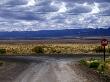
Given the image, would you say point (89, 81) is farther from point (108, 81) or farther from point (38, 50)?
point (38, 50)

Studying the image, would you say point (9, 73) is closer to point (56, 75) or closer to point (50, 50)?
point (56, 75)

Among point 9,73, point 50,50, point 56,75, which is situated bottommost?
point 50,50

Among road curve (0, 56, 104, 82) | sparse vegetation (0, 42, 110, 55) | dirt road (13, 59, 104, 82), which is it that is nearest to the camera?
dirt road (13, 59, 104, 82)

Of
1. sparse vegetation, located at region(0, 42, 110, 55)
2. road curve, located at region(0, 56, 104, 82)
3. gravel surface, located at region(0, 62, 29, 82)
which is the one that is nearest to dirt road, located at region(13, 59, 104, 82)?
road curve, located at region(0, 56, 104, 82)

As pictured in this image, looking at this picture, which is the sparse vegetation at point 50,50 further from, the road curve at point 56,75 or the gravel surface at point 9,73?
the road curve at point 56,75

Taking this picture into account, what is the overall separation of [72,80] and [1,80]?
4.28 meters

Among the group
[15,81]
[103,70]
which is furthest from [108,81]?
[103,70]

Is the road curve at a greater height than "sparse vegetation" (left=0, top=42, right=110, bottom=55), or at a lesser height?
greater

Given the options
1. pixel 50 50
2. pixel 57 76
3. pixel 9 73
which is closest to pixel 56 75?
pixel 57 76

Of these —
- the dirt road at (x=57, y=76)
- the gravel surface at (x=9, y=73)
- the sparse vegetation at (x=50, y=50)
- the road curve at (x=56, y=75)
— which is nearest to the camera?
the dirt road at (x=57, y=76)

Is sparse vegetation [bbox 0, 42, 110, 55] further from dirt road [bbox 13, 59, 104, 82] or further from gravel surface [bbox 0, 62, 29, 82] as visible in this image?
dirt road [bbox 13, 59, 104, 82]

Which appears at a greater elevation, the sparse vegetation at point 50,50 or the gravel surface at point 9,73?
the gravel surface at point 9,73

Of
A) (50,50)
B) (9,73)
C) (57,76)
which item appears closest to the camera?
(57,76)

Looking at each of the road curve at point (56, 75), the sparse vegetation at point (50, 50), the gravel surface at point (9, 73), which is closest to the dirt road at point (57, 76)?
the road curve at point (56, 75)
